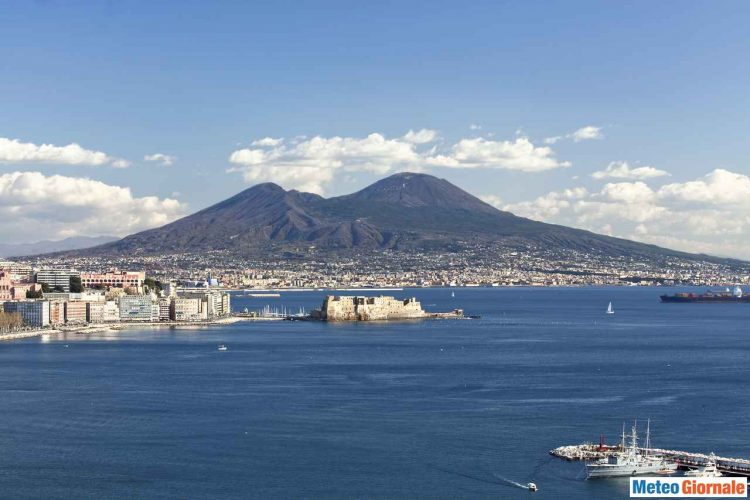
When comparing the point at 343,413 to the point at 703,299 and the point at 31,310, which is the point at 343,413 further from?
the point at 703,299

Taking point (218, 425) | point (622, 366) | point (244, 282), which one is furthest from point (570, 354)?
point (244, 282)

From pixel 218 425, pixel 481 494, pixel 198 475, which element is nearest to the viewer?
pixel 481 494

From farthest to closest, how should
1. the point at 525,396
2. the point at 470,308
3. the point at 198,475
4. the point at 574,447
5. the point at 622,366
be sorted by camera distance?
the point at 470,308 → the point at 622,366 → the point at 525,396 → the point at 574,447 → the point at 198,475

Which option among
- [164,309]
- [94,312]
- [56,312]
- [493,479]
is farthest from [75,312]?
[493,479]

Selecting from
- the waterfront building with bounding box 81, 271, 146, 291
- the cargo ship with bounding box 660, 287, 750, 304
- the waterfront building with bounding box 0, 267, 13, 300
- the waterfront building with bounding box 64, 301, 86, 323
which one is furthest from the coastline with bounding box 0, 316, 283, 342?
the cargo ship with bounding box 660, 287, 750, 304

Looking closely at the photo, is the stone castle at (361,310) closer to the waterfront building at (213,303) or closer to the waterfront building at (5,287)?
the waterfront building at (213,303)

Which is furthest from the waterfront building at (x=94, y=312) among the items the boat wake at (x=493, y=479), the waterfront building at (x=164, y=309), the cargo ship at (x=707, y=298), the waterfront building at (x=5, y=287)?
the cargo ship at (x=707, y=298)

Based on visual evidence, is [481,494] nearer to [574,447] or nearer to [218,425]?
[574,447]
